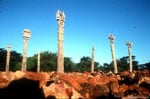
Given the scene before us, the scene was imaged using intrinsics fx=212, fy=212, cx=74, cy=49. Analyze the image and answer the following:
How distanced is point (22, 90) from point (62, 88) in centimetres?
172

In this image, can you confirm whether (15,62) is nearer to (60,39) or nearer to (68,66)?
(68,66)

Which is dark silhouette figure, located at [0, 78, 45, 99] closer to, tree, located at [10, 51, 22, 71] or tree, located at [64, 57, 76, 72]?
tree, located at [10, 51, 22, 71]

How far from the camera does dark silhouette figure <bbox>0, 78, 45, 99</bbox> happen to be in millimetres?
8430

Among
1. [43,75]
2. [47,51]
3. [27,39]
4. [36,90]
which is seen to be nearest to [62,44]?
[27,39]

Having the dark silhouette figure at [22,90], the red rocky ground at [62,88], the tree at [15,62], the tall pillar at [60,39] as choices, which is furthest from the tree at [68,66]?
the dark silhouette figure at [22,90]

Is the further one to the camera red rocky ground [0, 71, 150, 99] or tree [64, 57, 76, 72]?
tree [64, 57, 76, 72]

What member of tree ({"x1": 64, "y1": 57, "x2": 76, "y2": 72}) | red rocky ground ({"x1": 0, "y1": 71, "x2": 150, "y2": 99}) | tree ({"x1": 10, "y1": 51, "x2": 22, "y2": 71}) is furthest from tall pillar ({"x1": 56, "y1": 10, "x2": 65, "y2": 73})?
tree ({"x1": 64, "y1": 57, "x2": 76, "y2": 72})

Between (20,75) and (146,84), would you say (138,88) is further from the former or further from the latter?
(20,75)

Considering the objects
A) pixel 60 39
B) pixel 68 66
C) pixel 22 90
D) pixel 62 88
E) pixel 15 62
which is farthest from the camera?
pixel 68 66

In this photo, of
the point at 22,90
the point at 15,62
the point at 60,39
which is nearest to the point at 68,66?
the point at 15,62

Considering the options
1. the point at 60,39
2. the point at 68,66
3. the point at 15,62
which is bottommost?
the point at 68,66

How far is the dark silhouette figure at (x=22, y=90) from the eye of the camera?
843 cm

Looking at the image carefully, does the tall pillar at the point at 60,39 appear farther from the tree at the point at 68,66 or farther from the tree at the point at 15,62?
the tree at the point at 68,66

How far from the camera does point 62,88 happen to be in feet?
27.3
